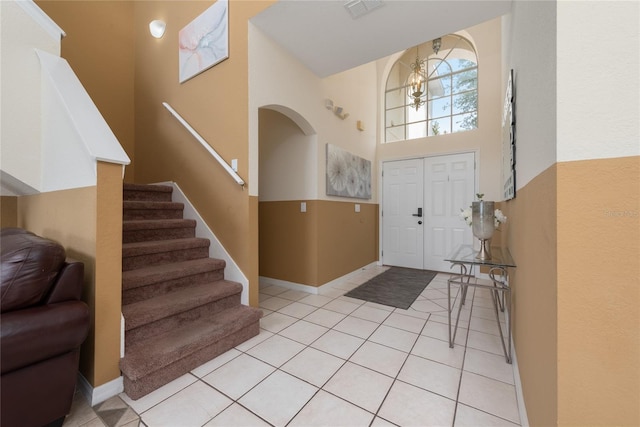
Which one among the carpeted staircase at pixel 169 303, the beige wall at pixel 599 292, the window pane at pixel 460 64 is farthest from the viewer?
the window pane at pixel 460 64

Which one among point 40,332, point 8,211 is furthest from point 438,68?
point 8,211

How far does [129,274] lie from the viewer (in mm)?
1895

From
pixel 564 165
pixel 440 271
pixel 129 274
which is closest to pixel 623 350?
pixel 564 165

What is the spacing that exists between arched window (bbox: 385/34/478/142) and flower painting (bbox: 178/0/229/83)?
292cm

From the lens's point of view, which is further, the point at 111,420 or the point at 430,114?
the point at 430,114

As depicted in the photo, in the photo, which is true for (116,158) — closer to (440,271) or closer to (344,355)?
(344,355)

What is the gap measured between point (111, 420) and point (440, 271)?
4326mm

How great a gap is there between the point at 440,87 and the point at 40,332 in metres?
5.40

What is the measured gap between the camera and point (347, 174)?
3.80 m

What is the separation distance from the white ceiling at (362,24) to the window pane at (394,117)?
2053mm

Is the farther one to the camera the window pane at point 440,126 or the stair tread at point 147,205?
the window pane at point 440,126

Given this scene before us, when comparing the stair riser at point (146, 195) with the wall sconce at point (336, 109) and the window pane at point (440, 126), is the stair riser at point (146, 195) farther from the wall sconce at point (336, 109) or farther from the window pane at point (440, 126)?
the window pane at point (440, 126)

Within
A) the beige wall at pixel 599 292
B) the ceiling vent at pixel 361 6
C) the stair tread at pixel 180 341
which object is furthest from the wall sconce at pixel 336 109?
the beige wall at pixel 599 292

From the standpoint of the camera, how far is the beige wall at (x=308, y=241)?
3.24 m
